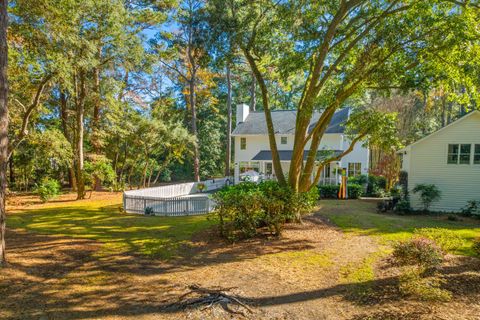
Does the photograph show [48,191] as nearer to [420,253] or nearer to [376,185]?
[420,253]

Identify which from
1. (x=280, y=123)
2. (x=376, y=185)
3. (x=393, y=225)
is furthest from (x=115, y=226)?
(x=280, y=123)

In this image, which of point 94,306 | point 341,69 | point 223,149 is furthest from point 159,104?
point 94,306

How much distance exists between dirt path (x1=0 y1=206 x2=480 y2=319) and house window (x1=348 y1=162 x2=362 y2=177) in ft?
55.0

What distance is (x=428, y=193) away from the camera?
1502cm

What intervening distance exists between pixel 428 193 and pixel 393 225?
189 inches

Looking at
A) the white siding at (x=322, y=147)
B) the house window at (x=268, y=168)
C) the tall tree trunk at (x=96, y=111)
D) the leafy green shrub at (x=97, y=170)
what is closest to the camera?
the leafy green shrub at (x=97, y=170)

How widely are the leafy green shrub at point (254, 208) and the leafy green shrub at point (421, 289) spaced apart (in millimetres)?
4428

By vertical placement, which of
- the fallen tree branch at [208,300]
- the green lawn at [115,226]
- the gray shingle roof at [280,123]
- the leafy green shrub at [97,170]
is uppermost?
the gray shingle roof at [280,123]

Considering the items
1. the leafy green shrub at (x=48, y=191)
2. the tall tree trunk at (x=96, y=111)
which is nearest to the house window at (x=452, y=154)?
the tall tree trunk at (x=96, y=111)

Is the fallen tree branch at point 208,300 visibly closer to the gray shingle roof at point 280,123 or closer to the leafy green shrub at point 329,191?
the leafy green shrub at point 329,191

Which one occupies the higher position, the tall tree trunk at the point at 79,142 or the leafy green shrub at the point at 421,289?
the tall tree trunk at the point at 79,142

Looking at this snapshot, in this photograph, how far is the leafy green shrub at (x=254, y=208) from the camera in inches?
354

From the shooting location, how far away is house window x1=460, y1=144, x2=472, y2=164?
14875 mm

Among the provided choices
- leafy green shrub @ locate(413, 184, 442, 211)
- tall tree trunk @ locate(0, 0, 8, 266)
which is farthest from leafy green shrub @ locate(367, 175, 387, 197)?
tall tree trunk @ locate(0, 0, 8, 266)
